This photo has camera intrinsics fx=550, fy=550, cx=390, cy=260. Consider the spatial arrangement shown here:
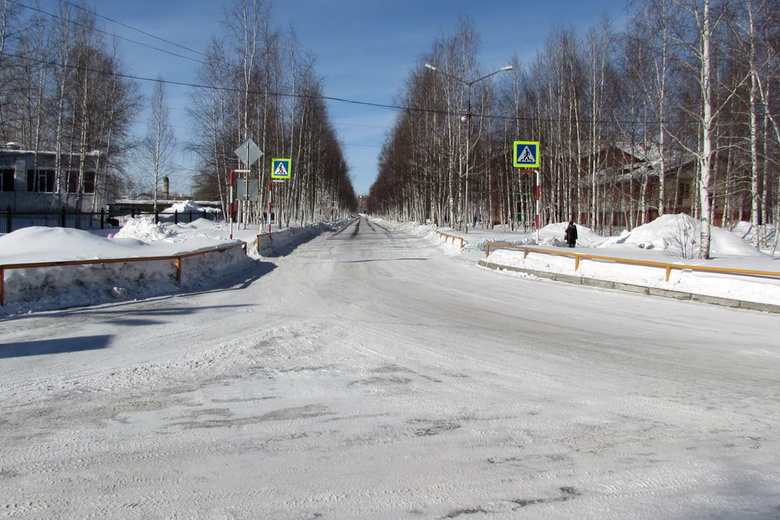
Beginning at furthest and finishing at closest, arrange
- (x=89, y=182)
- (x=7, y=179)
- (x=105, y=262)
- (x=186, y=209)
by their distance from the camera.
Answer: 1. (x=186, y=209)
2. (x=89, y=182)
3. (x=7, y=179)
4. (x=105, y=262)

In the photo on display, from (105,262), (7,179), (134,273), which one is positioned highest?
(7,179)

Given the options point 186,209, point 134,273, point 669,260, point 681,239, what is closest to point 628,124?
point 681,239

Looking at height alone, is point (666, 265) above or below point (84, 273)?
above

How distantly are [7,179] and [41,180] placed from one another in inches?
86.0

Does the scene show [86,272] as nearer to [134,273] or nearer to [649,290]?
[134,273]

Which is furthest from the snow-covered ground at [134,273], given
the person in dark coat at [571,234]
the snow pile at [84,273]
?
the person in dark coat at [571,234]

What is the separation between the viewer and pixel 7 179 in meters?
41.7

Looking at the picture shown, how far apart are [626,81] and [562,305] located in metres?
28.7

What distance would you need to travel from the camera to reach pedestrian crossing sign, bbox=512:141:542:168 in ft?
71.8

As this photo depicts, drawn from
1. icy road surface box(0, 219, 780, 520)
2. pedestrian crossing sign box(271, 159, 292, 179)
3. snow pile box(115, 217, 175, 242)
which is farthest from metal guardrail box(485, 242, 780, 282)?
snow pile box(115, 217, 175, 242)

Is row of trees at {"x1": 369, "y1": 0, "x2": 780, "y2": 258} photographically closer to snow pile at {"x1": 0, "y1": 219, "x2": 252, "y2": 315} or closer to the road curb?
the road curb

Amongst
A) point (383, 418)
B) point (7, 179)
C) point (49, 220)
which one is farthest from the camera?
point (7, 179)

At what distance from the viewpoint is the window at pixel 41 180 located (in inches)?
1652

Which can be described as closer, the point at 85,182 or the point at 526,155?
the point at 526,155
